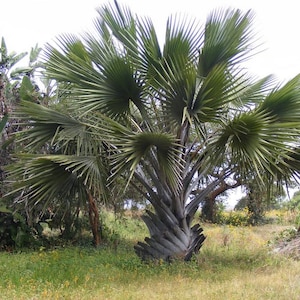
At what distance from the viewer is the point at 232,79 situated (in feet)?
21.0

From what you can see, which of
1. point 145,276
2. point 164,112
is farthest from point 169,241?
point 164,112

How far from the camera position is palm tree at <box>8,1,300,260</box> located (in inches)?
251

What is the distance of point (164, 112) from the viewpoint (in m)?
7.01

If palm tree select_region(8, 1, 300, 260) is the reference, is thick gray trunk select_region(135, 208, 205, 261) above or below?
below

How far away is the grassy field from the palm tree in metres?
0.71

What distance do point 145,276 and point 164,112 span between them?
2.58 m

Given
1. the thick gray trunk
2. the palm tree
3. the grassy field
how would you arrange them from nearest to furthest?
1. the grassy field
2. the palm tree
3. the thick gray trunk

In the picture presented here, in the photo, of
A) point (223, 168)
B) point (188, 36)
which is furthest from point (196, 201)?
point (188, 36)

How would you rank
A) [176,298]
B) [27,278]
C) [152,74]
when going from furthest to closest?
[152,74]
[27,278]
[176,298]

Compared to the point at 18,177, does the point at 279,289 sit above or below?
below

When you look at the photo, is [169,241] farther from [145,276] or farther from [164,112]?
[164,112]

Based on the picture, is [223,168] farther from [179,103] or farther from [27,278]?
[27,278]

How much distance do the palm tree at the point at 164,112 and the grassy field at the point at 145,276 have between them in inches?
Answer: 27.8

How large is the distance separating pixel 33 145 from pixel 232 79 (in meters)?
3.78
